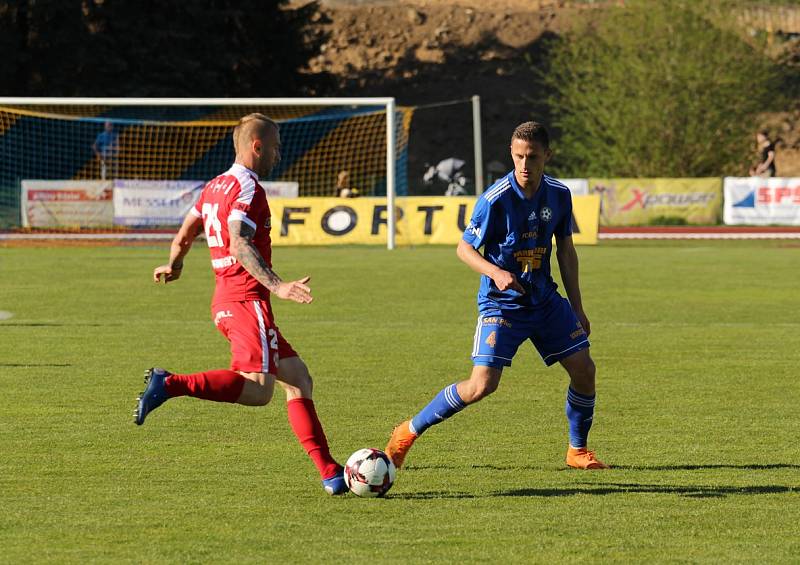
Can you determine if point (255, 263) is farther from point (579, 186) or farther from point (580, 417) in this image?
point (579, 186)

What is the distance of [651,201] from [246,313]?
1201 inches

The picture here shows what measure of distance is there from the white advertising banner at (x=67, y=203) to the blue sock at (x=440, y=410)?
25074 millimetres

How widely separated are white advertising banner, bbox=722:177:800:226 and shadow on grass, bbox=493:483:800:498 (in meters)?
29.0

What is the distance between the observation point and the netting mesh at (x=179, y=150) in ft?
125

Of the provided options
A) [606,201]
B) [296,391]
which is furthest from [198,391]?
[606,201]

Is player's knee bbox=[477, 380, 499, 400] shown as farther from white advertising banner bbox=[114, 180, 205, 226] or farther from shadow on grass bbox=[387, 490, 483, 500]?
white advertising banner bbox=[114, 180, 205, 226]

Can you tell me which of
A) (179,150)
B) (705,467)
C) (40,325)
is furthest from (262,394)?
(179,150)

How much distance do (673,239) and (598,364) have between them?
21990 millimetres

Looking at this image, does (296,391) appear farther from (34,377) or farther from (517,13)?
(517,13)

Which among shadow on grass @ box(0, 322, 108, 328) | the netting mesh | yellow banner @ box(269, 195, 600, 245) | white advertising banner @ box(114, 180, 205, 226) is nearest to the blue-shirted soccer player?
shadow on grass @ box(0, 322, 108, 328)

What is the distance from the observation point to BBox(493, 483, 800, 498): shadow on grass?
265 inches

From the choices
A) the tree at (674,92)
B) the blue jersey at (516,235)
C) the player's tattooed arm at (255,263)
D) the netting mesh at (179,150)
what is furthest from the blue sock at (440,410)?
the tree at (674,92)

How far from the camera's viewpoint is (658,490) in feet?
22.4

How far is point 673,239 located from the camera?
33438mm
